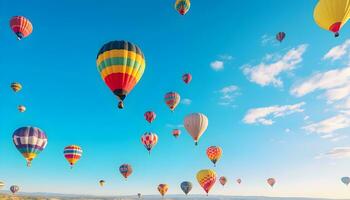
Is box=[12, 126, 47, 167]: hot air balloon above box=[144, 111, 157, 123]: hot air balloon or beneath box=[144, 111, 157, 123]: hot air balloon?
beneath

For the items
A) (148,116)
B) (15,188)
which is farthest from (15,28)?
(15,188)

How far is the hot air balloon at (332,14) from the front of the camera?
113ft

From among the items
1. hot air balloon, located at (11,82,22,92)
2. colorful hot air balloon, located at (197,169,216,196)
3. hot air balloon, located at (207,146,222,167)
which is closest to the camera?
colorful hot air balloon, located at (197,169,216,196)

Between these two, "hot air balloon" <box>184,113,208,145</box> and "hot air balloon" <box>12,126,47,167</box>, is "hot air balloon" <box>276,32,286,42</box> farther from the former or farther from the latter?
"hot air balloon" <box>12,126,47,167</box>

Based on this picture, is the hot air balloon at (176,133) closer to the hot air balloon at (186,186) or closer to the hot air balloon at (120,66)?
the hot air balloon at (186,186)

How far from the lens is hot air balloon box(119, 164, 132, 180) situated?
255 feet

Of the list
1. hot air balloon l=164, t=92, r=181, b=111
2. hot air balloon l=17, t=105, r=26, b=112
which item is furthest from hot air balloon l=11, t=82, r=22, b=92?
hot air balloon l=164, t=92, r=181, b=111

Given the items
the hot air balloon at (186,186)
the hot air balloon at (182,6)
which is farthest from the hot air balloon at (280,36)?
the hot air balloon at (186,186)

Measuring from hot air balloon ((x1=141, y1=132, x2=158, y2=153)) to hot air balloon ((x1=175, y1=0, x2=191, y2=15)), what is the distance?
986 inches

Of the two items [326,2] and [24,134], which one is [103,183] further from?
[326,2]

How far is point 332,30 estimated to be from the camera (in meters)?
35.7

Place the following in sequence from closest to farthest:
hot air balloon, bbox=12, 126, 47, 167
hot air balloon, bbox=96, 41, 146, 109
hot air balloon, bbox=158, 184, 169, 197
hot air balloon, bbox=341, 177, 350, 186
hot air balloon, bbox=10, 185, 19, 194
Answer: hot air balloon, bbox=96, 41, 146, 109 < hot air balloon, bbox=12, 126, 47, 167 < hot air balloon, bbox=158, 184, 169, 197 < hot air balloon, bbox=341, 177, 350, 186 < hot air balloon, bbox=10, 185, 19, 194

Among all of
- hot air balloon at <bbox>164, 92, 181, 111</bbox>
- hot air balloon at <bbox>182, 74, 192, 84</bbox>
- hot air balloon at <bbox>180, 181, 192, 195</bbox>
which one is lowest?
hot air balloon at <bbox>180, 181, 192, 195</bbox>

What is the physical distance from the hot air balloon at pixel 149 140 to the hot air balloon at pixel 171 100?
788cm
